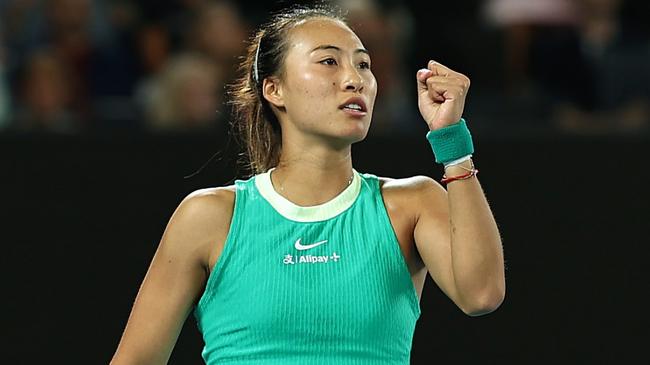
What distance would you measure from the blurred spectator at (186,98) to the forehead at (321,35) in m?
1.75

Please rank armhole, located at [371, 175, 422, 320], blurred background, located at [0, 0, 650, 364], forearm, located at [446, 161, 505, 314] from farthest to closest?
Answer: 1. blurred background, located at [0, 0, 650, 364]
2. armhole, located at [371, 175, 422, 320]
3. forearm, located at [446, 161, 505, 314]

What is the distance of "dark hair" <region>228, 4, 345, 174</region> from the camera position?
256 cm

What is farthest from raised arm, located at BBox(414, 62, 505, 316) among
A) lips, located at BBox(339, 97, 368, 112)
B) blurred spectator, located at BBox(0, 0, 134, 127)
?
blurred spectator, located at BBox(0, 0, 134, 127)

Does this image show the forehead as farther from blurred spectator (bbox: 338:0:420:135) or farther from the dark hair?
blurred spectator (bbox: 338:0:420:135)

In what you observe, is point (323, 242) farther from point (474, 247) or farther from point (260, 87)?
point (260, 87)

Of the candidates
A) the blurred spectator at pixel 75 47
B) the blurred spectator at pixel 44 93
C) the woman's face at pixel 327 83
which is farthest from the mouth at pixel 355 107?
the blurred spectator at pixel 75 47

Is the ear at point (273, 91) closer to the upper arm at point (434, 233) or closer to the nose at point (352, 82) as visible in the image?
the nose at point (352, 82)

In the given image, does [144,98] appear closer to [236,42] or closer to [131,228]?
[236,42]

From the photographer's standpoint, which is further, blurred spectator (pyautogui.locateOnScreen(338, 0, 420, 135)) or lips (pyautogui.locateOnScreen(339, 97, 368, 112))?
blurred spectator (pyautogui.locateOnScreen(338, 0, 420, 135))

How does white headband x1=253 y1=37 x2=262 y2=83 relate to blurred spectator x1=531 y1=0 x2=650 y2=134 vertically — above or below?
above

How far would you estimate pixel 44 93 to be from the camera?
449 cm

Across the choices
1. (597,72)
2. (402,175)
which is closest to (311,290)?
(402,175)

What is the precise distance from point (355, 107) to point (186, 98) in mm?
2048

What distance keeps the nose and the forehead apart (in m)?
0.07
